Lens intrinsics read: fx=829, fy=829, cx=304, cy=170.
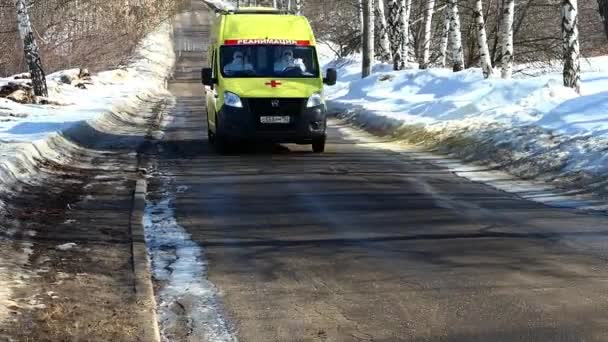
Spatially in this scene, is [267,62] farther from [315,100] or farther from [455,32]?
[455,32]

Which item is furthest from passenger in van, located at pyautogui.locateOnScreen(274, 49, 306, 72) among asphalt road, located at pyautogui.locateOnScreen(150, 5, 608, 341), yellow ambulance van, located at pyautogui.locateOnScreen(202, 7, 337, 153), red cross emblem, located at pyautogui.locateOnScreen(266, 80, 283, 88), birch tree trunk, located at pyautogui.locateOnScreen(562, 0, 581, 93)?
birch tree trunk, located at pyautogui.locateOnScreen(562, 0, 581, 93)

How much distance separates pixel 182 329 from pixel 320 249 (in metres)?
2.39

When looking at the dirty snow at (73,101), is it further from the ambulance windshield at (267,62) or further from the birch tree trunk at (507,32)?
the birch tree trunk at (507,32)

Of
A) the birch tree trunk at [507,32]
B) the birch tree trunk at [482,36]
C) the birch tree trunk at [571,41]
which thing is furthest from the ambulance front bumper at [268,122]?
the birch tree trunk at [482,36]

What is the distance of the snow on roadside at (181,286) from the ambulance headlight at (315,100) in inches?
271

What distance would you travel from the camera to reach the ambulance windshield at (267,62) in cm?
1588

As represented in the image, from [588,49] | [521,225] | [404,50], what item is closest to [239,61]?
[521,225]

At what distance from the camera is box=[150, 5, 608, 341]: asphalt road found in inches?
214

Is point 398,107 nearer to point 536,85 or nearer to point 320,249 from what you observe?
point 536,85

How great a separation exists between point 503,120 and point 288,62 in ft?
14.1

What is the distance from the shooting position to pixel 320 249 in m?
7.55

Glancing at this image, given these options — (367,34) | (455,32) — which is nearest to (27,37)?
(455,32)

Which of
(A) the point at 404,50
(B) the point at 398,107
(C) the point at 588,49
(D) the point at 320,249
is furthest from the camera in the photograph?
(C) the point at 588,49

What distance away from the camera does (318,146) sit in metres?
15.9
